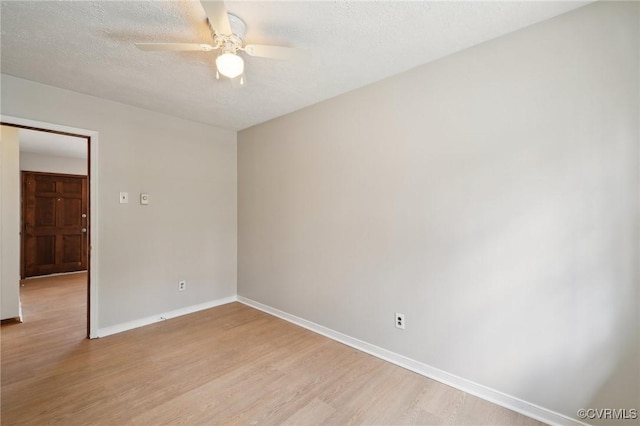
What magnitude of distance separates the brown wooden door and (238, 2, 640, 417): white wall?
539cm

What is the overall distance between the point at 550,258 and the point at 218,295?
3676 millimetres

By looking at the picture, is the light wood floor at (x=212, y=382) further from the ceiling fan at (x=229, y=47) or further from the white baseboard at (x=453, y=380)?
the ceiling fan at (x=229, y=47)

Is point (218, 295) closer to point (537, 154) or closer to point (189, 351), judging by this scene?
point (189, 351)

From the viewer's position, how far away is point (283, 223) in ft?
11.1

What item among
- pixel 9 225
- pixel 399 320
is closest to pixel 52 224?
pixel 9 225

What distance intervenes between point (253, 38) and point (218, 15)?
1.73ft

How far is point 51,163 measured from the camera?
5625mm

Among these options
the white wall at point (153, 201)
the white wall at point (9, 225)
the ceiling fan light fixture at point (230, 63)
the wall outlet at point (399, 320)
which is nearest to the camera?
the ceiling fan light fixture at point (230, 63)

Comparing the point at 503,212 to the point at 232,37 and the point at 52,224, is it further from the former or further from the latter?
the point at 52,224

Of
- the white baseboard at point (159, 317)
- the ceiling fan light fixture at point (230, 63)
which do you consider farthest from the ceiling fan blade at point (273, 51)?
the white baseboard at point (159, 317)

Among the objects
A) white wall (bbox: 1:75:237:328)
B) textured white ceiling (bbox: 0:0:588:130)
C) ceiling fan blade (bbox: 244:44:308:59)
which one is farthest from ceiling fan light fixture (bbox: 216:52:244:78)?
white wall (bbox: 1:75:237:328)

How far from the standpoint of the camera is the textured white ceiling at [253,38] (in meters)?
1.61

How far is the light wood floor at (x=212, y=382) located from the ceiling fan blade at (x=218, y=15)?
7.65 feet

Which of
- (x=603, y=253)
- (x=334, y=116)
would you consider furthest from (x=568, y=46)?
(x=334, y=116)
